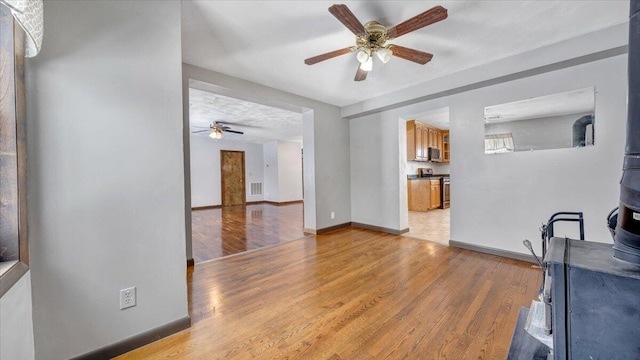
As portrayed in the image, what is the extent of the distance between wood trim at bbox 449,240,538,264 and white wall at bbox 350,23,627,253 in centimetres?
5

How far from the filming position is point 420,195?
21.1 feet

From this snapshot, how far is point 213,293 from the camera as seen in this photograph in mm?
2215

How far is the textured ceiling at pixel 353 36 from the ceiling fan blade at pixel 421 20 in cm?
19

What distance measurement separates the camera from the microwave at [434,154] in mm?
6719

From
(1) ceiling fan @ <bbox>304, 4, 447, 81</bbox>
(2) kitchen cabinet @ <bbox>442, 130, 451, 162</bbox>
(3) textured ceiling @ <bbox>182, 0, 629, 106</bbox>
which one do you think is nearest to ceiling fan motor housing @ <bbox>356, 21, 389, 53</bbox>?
(1) ceiling fan @ <bbox>304, 4, 447, 81</bbox>

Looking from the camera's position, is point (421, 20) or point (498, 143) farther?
point (498, 143)

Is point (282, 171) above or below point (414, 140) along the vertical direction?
below

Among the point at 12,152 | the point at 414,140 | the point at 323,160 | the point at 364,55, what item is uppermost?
the point at 364,55

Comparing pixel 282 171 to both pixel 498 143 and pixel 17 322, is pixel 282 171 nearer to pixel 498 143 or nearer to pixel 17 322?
pixel 498 143

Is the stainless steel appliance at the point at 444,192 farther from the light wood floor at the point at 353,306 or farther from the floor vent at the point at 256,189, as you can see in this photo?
the floor vent at the point at 256,189

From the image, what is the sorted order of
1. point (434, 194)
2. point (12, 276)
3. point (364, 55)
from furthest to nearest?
point (434, 194) → point (364, 55) → point (12, 276)

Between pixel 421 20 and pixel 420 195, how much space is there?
17.4ft

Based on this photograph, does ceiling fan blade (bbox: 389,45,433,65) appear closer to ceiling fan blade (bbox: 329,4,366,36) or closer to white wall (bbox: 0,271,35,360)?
ceiling fan blade (bbox: 329,4,366,36)

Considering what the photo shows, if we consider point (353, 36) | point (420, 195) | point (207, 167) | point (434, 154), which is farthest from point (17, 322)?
point (434, 154)
